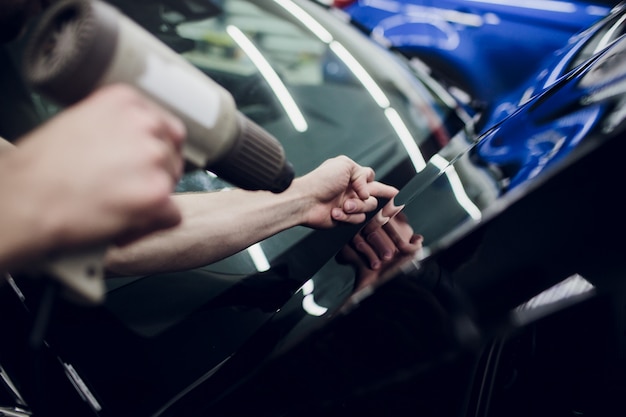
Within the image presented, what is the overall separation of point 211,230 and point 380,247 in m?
0.38

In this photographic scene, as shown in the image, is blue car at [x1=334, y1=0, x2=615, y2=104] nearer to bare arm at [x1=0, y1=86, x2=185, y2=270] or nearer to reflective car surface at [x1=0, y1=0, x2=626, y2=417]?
reflective car surface at [x1=0, y1=0, x2=626, y2=417]

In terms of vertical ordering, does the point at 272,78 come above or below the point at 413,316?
above

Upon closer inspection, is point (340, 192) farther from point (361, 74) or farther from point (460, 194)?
point (361, 74)

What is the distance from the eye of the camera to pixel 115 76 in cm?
59

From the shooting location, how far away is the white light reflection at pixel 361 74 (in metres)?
1.33

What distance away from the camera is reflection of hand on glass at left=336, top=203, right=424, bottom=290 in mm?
866

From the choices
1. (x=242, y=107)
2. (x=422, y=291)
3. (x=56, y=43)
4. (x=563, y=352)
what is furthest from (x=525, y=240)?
(x=242, y=107)

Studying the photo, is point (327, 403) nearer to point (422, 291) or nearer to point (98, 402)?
point (422, 291)

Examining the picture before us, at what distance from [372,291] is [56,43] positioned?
501mm

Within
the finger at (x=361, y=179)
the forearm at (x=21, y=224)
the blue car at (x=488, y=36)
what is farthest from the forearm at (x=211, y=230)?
the blue car at (x=488, y=36)

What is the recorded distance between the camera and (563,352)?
2.99ft

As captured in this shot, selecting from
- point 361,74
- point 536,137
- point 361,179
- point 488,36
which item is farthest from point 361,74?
point 488,36

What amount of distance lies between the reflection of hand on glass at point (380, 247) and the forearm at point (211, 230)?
20 cm

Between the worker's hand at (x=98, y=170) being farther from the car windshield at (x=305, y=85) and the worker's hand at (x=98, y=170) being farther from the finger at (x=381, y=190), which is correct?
the finger at (x=381, y=190)
